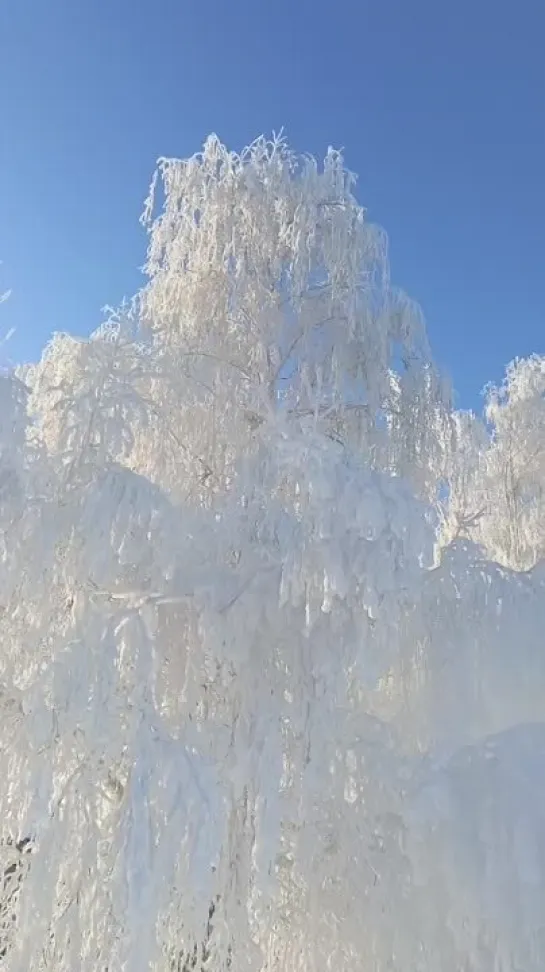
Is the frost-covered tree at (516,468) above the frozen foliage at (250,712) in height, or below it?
above

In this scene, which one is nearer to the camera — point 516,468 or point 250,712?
point 250,712

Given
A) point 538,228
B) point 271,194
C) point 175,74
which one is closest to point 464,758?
point 271,194

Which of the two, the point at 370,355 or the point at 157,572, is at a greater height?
the point at 370,355

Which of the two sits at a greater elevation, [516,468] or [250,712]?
[516,468]

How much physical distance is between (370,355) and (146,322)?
112 centimetres

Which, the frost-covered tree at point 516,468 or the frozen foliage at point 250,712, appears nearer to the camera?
the frozen foliage at point 250,712

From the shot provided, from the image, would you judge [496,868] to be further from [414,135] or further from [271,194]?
[414,135]

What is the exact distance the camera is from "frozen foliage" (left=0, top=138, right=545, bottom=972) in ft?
7.29

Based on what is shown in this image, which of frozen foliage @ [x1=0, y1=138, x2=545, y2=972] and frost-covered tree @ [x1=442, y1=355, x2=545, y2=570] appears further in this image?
frost-covered tree @ [x1=442, y1=355, x2=545, y2=570]

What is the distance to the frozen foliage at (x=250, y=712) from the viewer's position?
222cm

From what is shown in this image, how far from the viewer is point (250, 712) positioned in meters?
2.57

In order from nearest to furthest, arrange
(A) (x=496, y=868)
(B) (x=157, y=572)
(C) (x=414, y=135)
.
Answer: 1. (A) (x=496, y=868)
2. (B) (x=157, y=572)
3. (C) (x=414, y=135)

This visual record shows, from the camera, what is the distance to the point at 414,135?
19.7 ft

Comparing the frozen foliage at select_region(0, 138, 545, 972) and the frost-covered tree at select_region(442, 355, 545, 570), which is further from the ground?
the frost-covered tree at select_region(442, 355, 545, 570)
